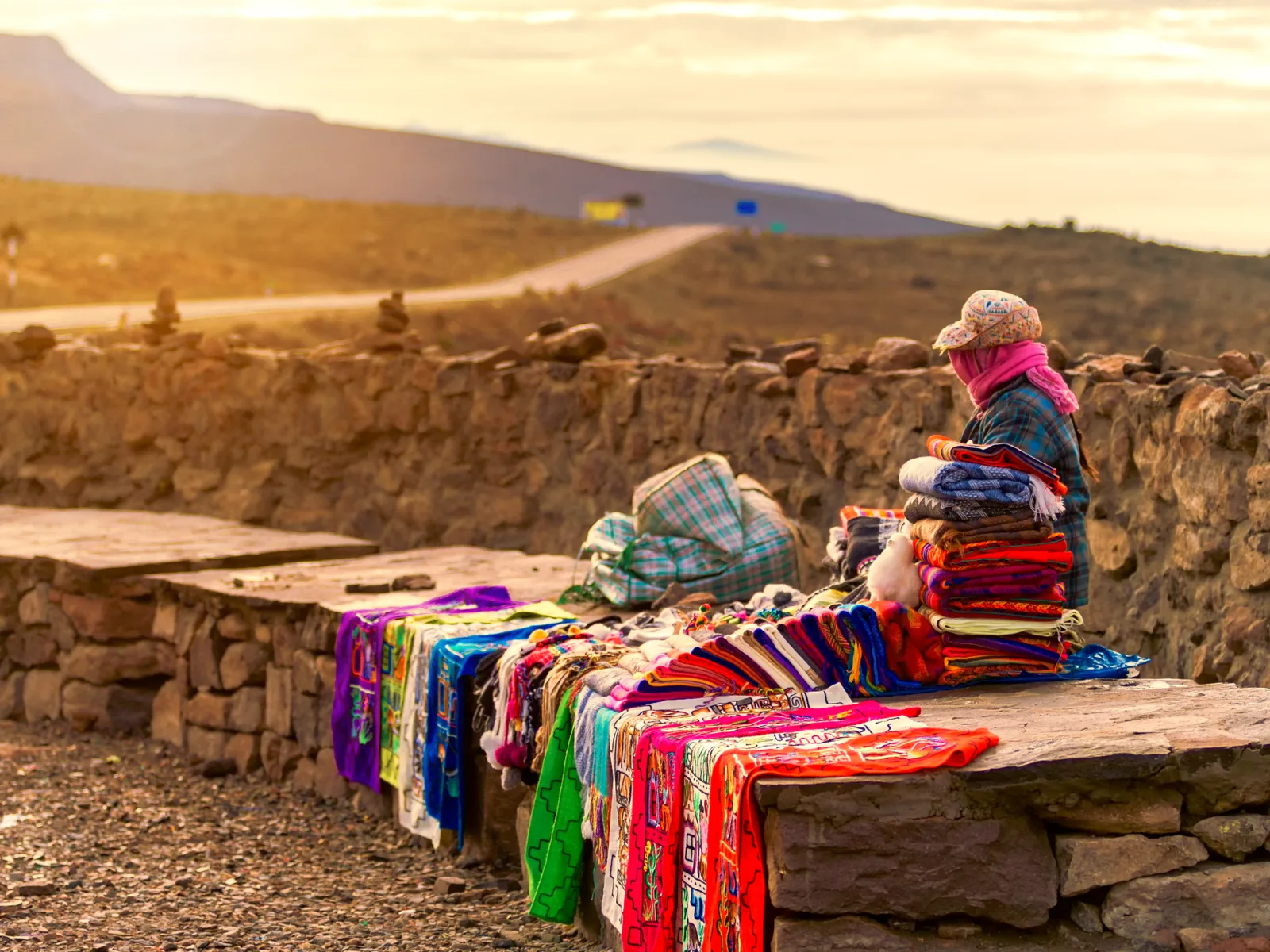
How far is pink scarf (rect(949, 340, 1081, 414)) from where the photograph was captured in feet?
17.9

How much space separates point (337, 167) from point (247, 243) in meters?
65.1

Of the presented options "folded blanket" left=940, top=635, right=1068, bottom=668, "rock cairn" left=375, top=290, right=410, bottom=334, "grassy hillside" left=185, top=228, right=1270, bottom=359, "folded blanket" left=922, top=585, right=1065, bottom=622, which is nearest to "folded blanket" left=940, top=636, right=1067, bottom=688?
"folded blanket" left=940, top=635, right=1068, bottom=668

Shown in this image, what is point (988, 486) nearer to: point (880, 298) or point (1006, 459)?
point (1006, 459)

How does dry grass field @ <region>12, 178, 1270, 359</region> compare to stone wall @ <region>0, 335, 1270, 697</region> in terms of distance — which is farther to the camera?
dry grass field @ <region>12, 178, 1270, 359</region>

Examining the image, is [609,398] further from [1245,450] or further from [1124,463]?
[1245,450]

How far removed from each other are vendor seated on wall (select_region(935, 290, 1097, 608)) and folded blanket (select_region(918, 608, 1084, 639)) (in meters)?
0.25

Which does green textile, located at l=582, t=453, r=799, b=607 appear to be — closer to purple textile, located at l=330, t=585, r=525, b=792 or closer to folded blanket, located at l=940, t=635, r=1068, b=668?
purple textile, located at l=330, t=585, r=525, b=792

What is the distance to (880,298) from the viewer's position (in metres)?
34.9

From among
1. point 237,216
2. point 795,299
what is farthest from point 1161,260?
point 237,216

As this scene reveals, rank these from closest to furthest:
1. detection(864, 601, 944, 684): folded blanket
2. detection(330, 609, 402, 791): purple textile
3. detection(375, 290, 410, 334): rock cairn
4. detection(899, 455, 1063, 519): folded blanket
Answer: detection(899, 455, 1063, 519): folded blanket
detection(864, 601, 944, 684): folded blanket
detection(330, 609, 402, 791): purple textile
detection(375, 290, 410, 334): rock cairn

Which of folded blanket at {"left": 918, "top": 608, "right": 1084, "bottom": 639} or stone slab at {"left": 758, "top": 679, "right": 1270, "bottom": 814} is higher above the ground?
folded blanket at {"left": 918, "top": 608, "right": 1084, "bottom": 639}

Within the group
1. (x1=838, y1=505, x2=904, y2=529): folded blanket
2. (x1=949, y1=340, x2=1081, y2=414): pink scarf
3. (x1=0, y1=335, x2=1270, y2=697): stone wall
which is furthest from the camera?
(x1=0, y1=335, x2=1270, y2=697): stone wall

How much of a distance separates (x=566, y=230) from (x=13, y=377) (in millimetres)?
37590

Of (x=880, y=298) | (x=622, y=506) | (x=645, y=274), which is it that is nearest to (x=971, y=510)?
(x=622, y=506)
